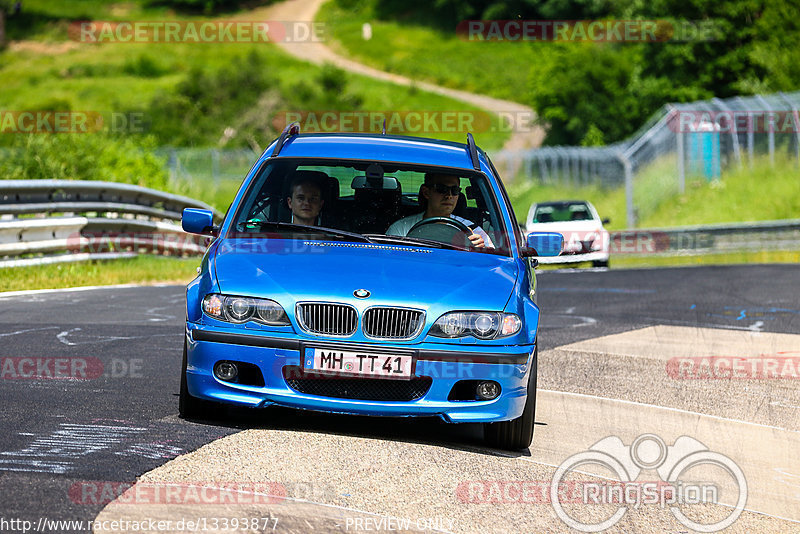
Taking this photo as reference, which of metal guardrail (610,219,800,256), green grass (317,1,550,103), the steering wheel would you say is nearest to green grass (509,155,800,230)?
metal guardrail (610,219,800,256)

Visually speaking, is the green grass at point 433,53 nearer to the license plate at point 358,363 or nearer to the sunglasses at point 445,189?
the sunglasses at point 445,189

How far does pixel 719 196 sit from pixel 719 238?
8.45 meters

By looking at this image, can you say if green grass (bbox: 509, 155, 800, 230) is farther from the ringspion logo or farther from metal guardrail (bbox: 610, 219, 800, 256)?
the ringspion logo

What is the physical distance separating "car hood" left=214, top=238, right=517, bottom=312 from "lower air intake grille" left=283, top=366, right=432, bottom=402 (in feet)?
1.23

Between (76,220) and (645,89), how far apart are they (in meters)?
41.4

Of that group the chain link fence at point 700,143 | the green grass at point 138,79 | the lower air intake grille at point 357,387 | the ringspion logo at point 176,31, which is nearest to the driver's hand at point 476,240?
the lower air intake grille at point 357,387

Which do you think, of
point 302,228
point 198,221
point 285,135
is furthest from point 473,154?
point 198,221

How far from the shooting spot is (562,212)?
27.0 meters

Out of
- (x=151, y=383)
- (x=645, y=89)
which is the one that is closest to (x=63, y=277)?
(x=151, y=383)

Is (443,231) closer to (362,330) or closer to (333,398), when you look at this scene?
(362,330)

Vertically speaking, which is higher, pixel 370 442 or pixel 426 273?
pixel 426 273

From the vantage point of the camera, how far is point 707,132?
3759 centimetres

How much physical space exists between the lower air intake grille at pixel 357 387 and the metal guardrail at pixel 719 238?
75.2 ft

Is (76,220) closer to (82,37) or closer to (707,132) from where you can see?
(707,132)
